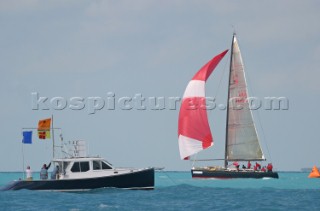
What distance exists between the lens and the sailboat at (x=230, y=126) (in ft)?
223

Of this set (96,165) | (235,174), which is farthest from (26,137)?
(235,174)

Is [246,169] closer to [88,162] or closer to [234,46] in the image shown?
[234,46]

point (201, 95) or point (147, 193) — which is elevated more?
point (201, 95)

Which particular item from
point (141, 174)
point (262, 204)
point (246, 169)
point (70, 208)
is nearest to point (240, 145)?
point (246, 169)

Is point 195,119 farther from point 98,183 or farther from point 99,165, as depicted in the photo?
point 98,183

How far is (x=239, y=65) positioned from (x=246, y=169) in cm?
1034

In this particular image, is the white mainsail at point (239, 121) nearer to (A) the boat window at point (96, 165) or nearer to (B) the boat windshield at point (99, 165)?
(B) the boat windshield at point (99, 165)

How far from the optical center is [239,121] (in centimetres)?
7019

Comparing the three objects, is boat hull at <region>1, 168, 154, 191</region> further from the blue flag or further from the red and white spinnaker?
the red and white spinnaker

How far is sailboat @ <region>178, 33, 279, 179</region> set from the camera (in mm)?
68000

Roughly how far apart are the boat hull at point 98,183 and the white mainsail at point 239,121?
26493 mm

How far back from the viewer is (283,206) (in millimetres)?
37094

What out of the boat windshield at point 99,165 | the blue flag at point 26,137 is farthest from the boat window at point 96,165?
the blue flag at point 26,137

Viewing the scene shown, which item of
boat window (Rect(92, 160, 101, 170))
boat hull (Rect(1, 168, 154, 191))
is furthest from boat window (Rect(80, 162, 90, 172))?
boat hull (Rect(1, 168, 154, 191))
